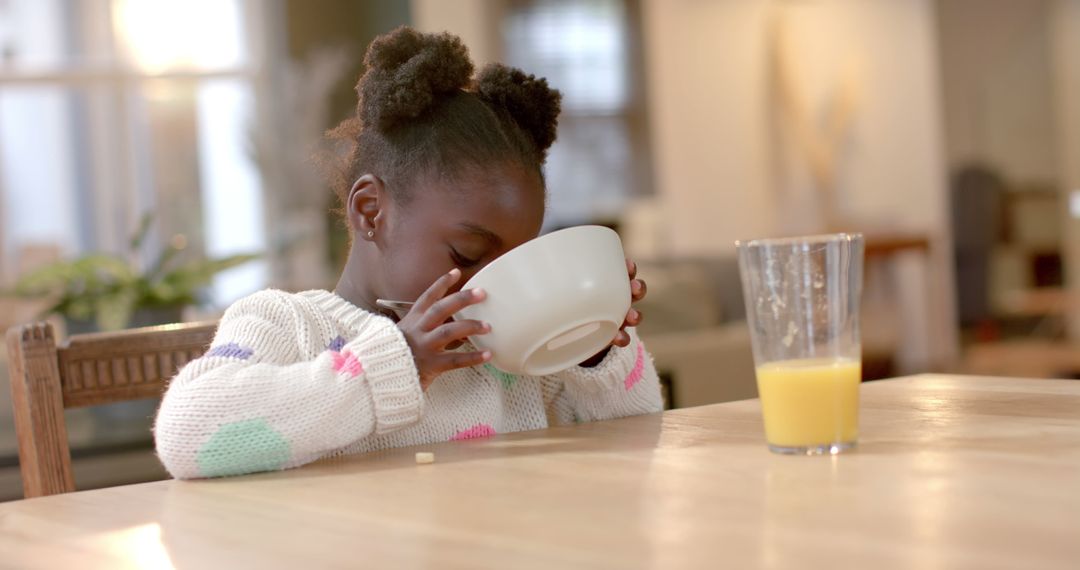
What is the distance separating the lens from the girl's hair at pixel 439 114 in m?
1.09

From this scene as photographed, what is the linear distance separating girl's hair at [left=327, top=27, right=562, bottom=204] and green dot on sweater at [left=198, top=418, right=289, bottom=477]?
0.33m

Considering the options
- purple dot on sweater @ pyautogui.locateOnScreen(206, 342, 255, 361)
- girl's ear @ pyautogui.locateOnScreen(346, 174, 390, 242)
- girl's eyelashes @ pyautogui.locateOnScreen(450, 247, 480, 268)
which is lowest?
purple dot on sweater @ pyautogui.locateOnScreen(206, 342, 255, 361)

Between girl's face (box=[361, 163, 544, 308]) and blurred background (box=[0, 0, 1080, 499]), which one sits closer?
girl's face (box=[361, 163, 544, 308])

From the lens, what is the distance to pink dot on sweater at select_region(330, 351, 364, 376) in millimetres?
897

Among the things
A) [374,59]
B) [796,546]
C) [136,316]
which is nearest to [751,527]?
[796,546]

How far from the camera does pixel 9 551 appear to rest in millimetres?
614

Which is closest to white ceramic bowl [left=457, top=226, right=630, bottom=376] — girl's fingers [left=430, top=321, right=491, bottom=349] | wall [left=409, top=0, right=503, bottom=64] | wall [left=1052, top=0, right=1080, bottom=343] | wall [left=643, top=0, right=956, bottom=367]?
girl's fingers [left=430, top=321, right=491, bottom=349]

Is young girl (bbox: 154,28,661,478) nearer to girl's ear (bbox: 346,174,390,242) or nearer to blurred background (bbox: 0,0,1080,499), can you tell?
girl's ear (bbox: 346,174,390,242)

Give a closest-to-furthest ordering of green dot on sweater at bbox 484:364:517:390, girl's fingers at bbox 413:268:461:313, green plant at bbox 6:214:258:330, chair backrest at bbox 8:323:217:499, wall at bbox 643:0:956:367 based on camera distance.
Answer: girl's fingers at bbox 413:268:461:313
chair backrest at bbox 8:323:217:499
green dot on sweater at bbox 484:364:517:390
green plant at bbox 6:214:258:330
wall at bbox 643:0:956:367

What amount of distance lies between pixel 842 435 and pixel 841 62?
6.57m

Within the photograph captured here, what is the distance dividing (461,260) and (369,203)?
0.35 ft

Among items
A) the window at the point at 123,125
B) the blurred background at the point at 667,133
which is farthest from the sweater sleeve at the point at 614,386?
the window at the point at 123,125

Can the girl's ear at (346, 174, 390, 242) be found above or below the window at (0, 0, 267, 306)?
below

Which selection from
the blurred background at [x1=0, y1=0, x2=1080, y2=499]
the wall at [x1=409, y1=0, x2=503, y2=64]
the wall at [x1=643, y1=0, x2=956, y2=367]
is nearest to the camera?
the wall at [x1=409, y1=0, x2=503, y2=64]
